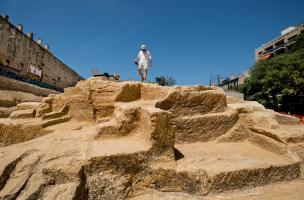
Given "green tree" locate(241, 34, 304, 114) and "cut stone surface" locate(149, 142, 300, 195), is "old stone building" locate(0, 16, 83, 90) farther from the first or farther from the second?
"green tree" locate(241, 34, 304, 114)

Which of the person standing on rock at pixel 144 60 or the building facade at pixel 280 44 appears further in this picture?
the building facade at pixel 280 44

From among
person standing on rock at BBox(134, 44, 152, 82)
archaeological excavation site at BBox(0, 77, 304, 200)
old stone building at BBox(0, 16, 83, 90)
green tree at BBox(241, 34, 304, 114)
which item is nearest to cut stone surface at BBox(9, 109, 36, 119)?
archaeological excavation site at BBox(0, 77, 304, 200)

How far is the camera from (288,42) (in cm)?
3506

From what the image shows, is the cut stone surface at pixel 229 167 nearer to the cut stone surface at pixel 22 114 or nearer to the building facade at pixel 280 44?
the cut stone surface at pixel 22 114

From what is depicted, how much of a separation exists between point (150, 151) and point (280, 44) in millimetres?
43951

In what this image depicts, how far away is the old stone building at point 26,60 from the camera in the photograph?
1942 cm

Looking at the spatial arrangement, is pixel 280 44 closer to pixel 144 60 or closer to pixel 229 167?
pixel 144 60

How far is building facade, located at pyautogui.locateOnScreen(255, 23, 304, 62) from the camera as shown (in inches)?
1365

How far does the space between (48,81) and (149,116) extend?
27.8 metres

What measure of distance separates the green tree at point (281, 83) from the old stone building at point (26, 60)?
21.9 meters

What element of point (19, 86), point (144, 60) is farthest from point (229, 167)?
point (19, 86)

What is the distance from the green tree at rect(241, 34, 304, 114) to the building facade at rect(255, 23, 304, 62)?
9695 mm

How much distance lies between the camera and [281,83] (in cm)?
2162

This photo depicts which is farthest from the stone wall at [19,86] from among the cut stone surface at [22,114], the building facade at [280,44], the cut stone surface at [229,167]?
Answer: the building facade at [280,44]
